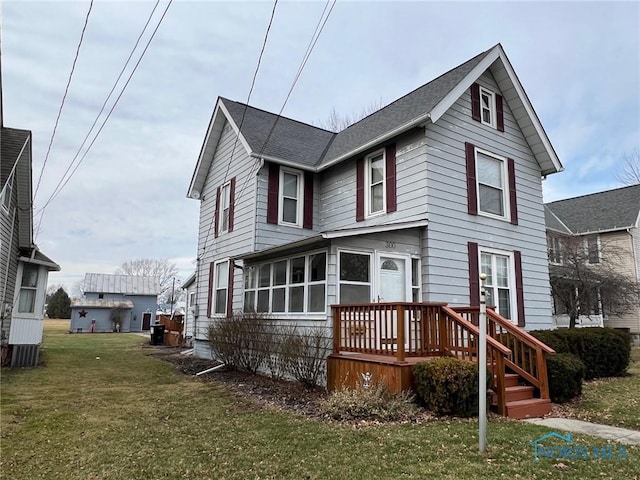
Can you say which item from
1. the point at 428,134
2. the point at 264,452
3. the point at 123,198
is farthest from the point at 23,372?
the point at 123,198

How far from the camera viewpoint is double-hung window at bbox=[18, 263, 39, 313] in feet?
43.8

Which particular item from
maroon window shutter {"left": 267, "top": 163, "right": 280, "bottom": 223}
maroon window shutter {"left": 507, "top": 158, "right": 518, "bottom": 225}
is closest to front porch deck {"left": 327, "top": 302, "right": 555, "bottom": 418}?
maroon window shutter {"left": 507, "top": 158, "right": 518, "bottom": 225}

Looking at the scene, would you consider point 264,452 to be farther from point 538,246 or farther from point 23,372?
point 538,246

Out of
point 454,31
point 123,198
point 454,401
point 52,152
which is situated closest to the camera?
point 454,401

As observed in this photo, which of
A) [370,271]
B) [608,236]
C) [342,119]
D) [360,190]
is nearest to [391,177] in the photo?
[360,190]

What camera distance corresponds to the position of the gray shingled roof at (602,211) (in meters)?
22.2

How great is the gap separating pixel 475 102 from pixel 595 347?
6.63 m

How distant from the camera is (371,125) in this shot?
42.7 ft

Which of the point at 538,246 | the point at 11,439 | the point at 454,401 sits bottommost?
the point at 11,439

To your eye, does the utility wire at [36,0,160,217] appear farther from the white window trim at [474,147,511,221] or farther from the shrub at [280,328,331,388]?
the white window trim at [474,147,511,221]

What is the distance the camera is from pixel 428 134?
33.7ft

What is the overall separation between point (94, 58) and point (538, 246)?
38.0 feet

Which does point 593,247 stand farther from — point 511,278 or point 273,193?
point 273,193

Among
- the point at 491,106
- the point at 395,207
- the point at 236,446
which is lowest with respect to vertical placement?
the point at 236,446
